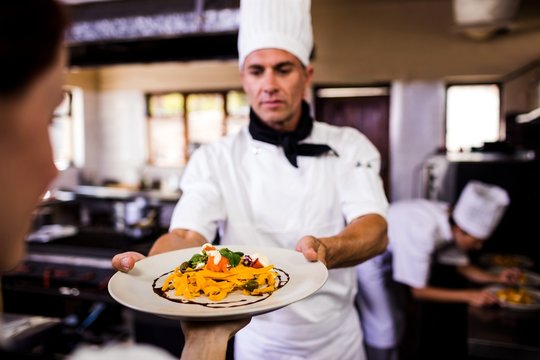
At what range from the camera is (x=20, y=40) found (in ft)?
1.59

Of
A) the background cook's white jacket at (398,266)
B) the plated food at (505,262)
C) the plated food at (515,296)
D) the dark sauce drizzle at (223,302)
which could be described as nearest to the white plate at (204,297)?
the dark sauce drizzle at (223,302)

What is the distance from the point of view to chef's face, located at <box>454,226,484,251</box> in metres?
3.22

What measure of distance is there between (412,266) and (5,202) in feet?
9.48

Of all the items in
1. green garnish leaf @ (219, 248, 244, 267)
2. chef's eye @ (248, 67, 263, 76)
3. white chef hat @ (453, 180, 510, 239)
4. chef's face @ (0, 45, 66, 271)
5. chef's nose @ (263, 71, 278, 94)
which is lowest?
white chef hat @ (453, 180, 510, 239)

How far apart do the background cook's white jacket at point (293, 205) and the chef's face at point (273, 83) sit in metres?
0.14

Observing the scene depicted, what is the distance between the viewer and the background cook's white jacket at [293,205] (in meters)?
1.59

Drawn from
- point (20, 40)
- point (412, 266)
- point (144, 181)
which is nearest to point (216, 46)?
point (412, 266)

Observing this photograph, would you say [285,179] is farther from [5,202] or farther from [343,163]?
[5,202]

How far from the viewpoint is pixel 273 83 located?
154 cm

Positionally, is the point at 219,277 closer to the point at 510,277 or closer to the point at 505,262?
the point at 510,277

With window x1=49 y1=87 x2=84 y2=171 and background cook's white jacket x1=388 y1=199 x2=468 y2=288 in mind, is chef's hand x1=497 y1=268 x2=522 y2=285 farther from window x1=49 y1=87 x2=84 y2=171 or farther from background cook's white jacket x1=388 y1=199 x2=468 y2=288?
window x1=49 y1=87 x2=84 y2=171

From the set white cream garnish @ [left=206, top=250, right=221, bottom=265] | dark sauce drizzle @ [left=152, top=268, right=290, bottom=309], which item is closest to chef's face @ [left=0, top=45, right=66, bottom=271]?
dark sauce drizzle @ [left=152, top=268, right=290, bottom=309]

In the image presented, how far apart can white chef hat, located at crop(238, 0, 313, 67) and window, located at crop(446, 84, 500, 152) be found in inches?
204

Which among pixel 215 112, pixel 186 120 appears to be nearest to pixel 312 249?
pixel 215 112
